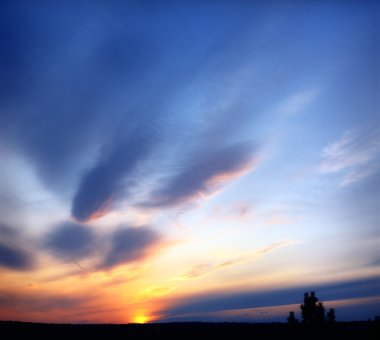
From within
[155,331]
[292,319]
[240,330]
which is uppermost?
[292,319]

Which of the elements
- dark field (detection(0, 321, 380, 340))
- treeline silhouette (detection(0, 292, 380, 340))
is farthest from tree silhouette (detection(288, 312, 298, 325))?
dark field (detection(0, 321, 380, 340))

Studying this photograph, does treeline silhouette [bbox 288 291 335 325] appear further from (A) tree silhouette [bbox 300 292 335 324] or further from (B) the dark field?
(B) the dark field

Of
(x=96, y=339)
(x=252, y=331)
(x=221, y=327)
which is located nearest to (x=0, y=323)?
(x=96, y=339)

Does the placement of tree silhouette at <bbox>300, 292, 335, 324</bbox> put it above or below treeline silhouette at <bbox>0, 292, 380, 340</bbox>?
above

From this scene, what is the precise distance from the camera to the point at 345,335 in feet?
115

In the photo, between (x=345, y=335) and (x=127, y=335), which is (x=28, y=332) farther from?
(x=345, y=335)

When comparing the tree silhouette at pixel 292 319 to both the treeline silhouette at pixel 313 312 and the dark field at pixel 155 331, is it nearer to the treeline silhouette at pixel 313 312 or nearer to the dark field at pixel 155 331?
the treeline silhouette at pixel 313 312

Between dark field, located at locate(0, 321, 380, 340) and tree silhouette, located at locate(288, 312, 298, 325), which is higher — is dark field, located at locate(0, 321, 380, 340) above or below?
below

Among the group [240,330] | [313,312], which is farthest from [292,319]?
[240,330]

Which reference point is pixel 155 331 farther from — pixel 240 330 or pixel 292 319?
pixel 292 319

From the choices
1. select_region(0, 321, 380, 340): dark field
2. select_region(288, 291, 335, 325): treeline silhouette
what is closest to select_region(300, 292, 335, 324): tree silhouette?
select_region(288, 291, 335, 325): treeline silhouette

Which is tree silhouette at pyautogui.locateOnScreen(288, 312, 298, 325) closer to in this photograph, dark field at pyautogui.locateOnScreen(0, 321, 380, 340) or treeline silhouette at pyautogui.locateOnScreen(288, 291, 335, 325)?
treeline silhouette at pyautogui.locateOnScreen(288, 291, 335, 325)

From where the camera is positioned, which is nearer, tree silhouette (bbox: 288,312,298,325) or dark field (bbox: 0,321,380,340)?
tree silhouette (bbox: 288,312,298,325)

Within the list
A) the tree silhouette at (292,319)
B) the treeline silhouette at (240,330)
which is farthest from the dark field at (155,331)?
the tree silhouette at (292,319)
